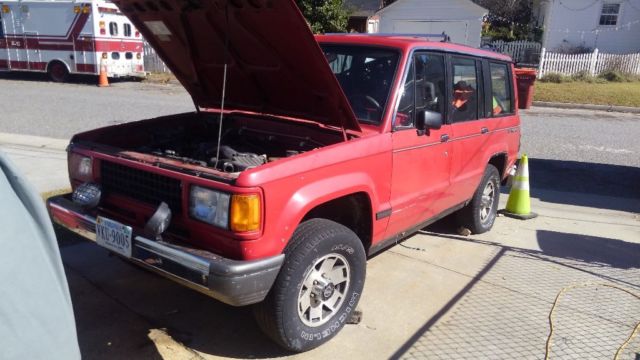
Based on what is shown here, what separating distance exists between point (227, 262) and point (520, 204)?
448 cm

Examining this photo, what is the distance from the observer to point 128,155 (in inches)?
134

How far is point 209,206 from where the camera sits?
2.90 metres

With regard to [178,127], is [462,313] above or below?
below

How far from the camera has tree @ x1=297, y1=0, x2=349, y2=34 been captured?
21547mm

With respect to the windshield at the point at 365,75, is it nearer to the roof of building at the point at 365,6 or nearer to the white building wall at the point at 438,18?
the white building wall at the point at 438,18

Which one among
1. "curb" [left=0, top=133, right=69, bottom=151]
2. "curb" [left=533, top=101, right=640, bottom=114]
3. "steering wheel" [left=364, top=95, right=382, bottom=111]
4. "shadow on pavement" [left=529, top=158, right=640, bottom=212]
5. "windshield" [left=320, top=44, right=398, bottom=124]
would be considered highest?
"windshield" [left=320, top=44, right=398, bottom=124]

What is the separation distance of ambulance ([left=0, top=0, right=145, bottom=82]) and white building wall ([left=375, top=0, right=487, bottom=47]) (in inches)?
562

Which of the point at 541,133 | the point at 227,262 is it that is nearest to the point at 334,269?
the point at 227,262

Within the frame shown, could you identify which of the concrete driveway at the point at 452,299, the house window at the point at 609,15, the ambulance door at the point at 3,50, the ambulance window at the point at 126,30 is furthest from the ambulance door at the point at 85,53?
the house window at the point at 609,15

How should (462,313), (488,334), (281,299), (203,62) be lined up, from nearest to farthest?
(281,299), (488,334), (462,313), (203,62)

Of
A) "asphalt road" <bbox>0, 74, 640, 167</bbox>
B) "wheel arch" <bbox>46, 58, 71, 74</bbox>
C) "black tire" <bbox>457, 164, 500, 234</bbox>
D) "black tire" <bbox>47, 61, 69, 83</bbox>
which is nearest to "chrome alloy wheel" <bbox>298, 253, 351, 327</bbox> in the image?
"black tire" <bbox>457, 164, 500, 234</bbox>

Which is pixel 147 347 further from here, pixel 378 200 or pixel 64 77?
pixel 64 77

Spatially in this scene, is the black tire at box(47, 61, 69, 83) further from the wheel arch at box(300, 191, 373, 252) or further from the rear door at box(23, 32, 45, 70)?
the wheel arch at box(300, 191, 373, 252)

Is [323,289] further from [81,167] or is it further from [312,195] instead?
[81,167]
